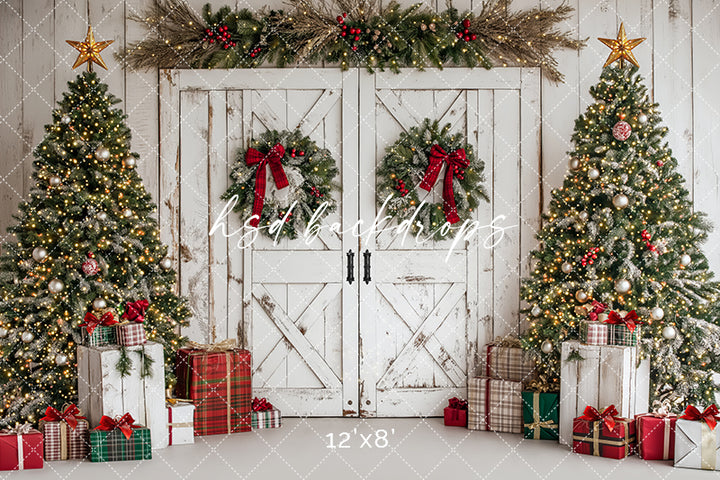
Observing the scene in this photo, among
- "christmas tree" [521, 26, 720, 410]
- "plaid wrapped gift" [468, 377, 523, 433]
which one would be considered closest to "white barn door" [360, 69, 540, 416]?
"plaid wrapped gift" [468, 377, 523, 433]

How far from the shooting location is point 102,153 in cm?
398

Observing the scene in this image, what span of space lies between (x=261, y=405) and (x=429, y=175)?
6.26 ft

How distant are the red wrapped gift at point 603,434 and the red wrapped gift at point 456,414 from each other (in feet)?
2.73

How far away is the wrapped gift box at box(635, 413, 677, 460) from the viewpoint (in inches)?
144

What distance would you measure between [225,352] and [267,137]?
1486 millimetres

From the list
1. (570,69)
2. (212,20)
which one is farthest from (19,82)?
(570,69)

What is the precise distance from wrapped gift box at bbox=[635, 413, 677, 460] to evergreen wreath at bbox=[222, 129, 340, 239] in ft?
7.86

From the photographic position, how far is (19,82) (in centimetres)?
479

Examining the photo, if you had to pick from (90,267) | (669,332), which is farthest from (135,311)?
(669,332)

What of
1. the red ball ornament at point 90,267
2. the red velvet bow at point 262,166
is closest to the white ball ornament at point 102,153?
the red ball ornament at point 90,267

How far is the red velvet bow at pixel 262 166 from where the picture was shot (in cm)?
461

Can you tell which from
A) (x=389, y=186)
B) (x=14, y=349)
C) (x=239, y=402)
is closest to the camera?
(x=14, y=349)

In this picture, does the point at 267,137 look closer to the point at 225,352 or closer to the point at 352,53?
the point at 352,53

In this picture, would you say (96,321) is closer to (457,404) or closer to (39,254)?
(39,254)
